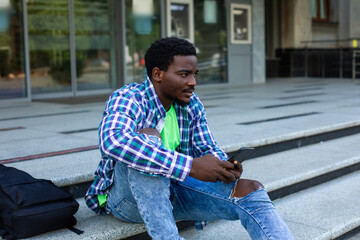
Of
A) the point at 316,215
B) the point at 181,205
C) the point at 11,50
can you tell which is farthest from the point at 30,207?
the point at 11,50

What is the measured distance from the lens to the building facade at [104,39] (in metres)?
9.03

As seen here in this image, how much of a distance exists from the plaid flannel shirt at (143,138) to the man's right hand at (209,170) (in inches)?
1.4

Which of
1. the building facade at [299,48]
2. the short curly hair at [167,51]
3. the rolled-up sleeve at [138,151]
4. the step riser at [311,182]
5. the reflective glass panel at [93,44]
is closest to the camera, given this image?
the rolled-up sleeve at [138,151]

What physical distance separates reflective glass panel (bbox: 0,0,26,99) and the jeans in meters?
7.04

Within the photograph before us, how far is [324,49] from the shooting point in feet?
53.6

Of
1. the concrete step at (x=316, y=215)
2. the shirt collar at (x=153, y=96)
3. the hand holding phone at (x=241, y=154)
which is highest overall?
the shirt collar at (x=153, y=96)

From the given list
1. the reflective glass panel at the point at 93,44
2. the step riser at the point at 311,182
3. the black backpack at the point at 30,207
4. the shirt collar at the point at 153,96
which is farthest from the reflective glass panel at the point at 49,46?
the shirt collar at the point at 153,96

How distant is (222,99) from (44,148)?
5214 millimetres

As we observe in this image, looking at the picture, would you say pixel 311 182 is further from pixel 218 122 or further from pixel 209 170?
pixel 209 170

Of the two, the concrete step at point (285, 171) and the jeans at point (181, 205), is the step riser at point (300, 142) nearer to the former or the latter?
the concrete step at point (285, 171)

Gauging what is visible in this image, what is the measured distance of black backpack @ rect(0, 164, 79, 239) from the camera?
7.59 feet

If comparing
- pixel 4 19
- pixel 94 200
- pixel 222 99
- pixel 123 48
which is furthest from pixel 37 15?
pixel 94 200

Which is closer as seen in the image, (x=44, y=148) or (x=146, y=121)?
(x=146, y=121)

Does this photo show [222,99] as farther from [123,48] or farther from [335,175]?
[335,175]
